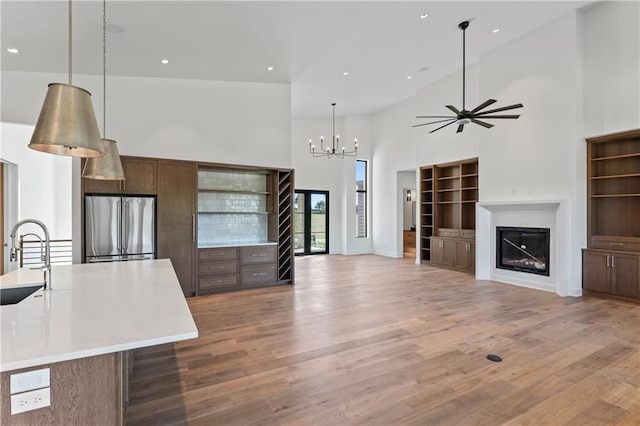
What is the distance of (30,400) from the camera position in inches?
47.9

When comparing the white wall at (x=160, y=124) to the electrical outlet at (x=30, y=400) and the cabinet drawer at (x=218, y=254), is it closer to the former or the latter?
the cabinet drawer at (x=218, y=254)

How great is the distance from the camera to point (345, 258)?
960 cm

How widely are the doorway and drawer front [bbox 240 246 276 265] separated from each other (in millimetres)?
4182

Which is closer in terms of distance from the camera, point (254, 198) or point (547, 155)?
point (547, 155)

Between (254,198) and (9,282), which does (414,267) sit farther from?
(9,282)

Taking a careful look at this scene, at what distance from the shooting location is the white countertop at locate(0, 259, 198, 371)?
1203mm

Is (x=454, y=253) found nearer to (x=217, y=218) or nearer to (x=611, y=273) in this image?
(x=611, y=273)

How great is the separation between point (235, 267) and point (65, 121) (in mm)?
4366

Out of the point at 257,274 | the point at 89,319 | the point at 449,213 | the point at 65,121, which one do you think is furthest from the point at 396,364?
the point at 449,213

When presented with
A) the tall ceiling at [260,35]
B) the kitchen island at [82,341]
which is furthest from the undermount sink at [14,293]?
the tall ceiling at [260,35]

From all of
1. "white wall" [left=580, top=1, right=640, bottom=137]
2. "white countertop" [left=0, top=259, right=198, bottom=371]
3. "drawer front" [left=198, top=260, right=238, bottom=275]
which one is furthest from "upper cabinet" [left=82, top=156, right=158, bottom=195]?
"white wall" [left=580, top=1, right=640, bottom=137]

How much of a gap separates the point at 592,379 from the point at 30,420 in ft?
11.8

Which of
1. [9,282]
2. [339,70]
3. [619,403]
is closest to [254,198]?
[339,70]

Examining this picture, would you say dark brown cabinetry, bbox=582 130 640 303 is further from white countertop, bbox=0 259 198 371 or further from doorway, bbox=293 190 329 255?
doorway, bbox=293 190 329 255
